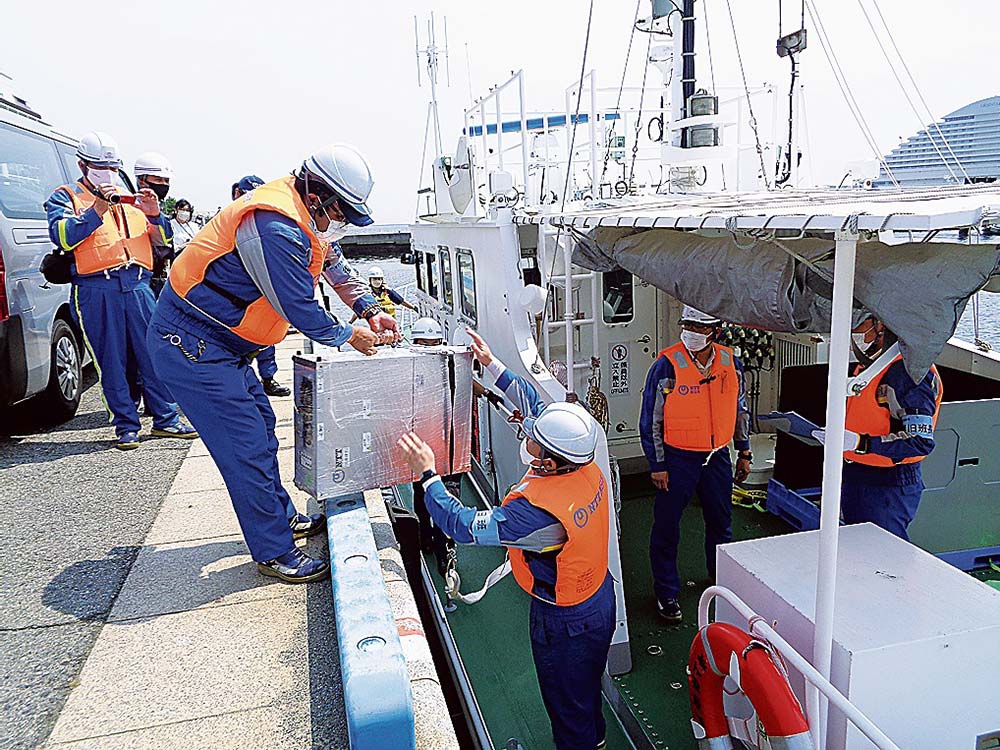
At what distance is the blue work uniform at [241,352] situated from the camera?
2.67m

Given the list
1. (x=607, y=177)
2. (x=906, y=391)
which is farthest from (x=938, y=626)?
(x=607, y=177)

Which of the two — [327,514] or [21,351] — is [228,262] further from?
[21,351]

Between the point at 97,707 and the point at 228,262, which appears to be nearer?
the point at 97,707

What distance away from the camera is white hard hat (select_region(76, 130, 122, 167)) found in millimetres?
4238

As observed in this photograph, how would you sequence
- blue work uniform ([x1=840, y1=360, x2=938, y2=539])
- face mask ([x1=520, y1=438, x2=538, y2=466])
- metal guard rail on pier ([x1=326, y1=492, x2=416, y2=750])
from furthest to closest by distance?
blue work uniform ([x1=840, y1=360, x2=938, y2=539]) < face mask ([x1=520, y1=438, x2=538, y2=466]) < metal guard rail on pier ([x1=326, y1=492, x2=416, y2=750])

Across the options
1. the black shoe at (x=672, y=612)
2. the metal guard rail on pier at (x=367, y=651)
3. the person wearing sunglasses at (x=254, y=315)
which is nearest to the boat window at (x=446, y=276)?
the black shoe at (x=672, y=612)

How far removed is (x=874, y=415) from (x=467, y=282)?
342 centimetres

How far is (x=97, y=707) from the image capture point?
229 cm

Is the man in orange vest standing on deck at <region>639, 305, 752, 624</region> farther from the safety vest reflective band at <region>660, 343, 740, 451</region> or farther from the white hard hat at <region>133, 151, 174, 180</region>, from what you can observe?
the white hard hat at <region>133, 151, 174, 180</region>

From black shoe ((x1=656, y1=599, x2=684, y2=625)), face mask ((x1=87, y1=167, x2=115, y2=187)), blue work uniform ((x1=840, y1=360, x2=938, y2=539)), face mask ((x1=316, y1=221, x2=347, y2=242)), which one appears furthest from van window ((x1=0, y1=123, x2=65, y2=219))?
blue work uniform ((x1=840, y1=360, x2=938, y2=539))

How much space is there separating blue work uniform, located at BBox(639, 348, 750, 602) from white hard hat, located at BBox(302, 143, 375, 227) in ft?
8.21

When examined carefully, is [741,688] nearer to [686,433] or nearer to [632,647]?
[632,647]

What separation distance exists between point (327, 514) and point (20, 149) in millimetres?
3830

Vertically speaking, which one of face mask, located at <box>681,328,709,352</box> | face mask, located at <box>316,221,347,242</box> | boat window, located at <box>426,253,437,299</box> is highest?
face mask, located at <box>316,221,347,242</box>
